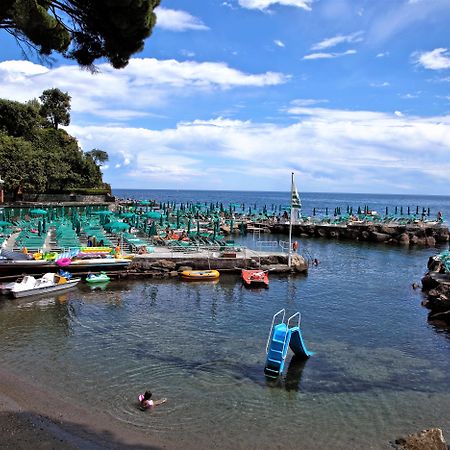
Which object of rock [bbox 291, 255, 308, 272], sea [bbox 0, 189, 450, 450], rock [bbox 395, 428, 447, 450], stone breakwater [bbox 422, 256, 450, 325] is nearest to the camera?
rock [bbox 395, 428, 447, 450]

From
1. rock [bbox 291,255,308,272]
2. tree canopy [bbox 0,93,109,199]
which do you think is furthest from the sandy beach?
tree canopy [bbox 0,93,109,199]

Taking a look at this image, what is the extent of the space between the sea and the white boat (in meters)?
0.54

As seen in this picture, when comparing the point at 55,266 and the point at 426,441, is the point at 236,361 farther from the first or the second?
the point at 55,266

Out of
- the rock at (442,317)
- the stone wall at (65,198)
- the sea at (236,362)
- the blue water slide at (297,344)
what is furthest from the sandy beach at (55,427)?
the stone wall at (65,198)

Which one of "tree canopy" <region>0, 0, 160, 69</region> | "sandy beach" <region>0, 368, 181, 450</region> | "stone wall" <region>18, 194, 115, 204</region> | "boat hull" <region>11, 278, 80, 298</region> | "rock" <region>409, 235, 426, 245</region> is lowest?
"sandy beach" <region>0, 368, 181, 450</region>

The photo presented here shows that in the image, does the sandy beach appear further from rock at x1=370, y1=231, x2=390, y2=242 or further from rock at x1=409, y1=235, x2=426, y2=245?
rock at x1=409, y1=235, x2=426, y2=245

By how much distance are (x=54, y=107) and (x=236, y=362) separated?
3425 inches

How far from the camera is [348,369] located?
16156mm

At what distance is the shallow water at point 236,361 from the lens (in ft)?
40.4

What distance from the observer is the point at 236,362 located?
16.3 m

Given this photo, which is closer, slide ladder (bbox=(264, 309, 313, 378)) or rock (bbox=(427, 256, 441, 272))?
slide ladder (bbox=(264, 309, 313, 378))

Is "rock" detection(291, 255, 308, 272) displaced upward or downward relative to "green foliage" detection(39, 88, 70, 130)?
downward

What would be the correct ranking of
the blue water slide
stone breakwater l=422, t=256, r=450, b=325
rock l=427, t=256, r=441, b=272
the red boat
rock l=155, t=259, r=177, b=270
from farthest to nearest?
1. rock l=427, t=256, r=441, b=272
2. rock l=155, t=259, r=177, b=270
3. the red boat
4. stone breakwater l=422, t=256, r=450, b=325
5. the blue water slide

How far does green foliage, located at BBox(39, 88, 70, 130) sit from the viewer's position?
91.2 m
